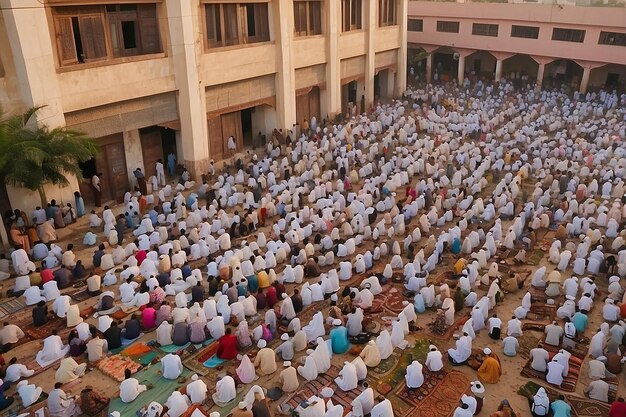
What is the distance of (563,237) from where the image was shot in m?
14.6

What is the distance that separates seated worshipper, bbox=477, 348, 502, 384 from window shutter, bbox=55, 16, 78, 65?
1356 centimetres

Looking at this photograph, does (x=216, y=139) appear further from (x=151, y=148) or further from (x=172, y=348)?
(x=172, y=348)

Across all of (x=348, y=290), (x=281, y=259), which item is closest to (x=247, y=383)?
(x=348, y=290)

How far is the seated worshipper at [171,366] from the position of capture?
960cm

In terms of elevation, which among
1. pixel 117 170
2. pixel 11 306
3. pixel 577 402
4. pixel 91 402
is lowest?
pixel 577 402

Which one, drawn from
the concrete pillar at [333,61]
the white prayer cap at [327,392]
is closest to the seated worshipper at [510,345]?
the white prayer cap at [327,392]

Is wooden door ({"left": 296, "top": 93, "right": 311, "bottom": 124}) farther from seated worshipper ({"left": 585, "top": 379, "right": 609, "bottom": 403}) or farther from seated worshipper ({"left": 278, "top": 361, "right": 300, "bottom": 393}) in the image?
seated worshipper ({"left": 585, "top": 379, "right": 609, "bottom": 403})

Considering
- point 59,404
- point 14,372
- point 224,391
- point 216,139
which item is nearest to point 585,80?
point 216,139

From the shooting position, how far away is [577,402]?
9.06 m

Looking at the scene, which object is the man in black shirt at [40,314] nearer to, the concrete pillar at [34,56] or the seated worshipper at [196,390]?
the seated worshipper at [196,390]

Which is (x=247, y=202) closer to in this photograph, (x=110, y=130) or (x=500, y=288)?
(x=110, y=130)

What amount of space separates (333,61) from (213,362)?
60.9ft

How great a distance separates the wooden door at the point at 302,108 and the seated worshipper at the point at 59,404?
716 inches

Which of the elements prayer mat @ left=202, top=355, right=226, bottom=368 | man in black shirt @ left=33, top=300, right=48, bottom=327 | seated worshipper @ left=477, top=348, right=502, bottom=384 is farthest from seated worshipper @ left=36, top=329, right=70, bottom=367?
seated worshipper @ left=477, top=348, right=502, bottom=384
